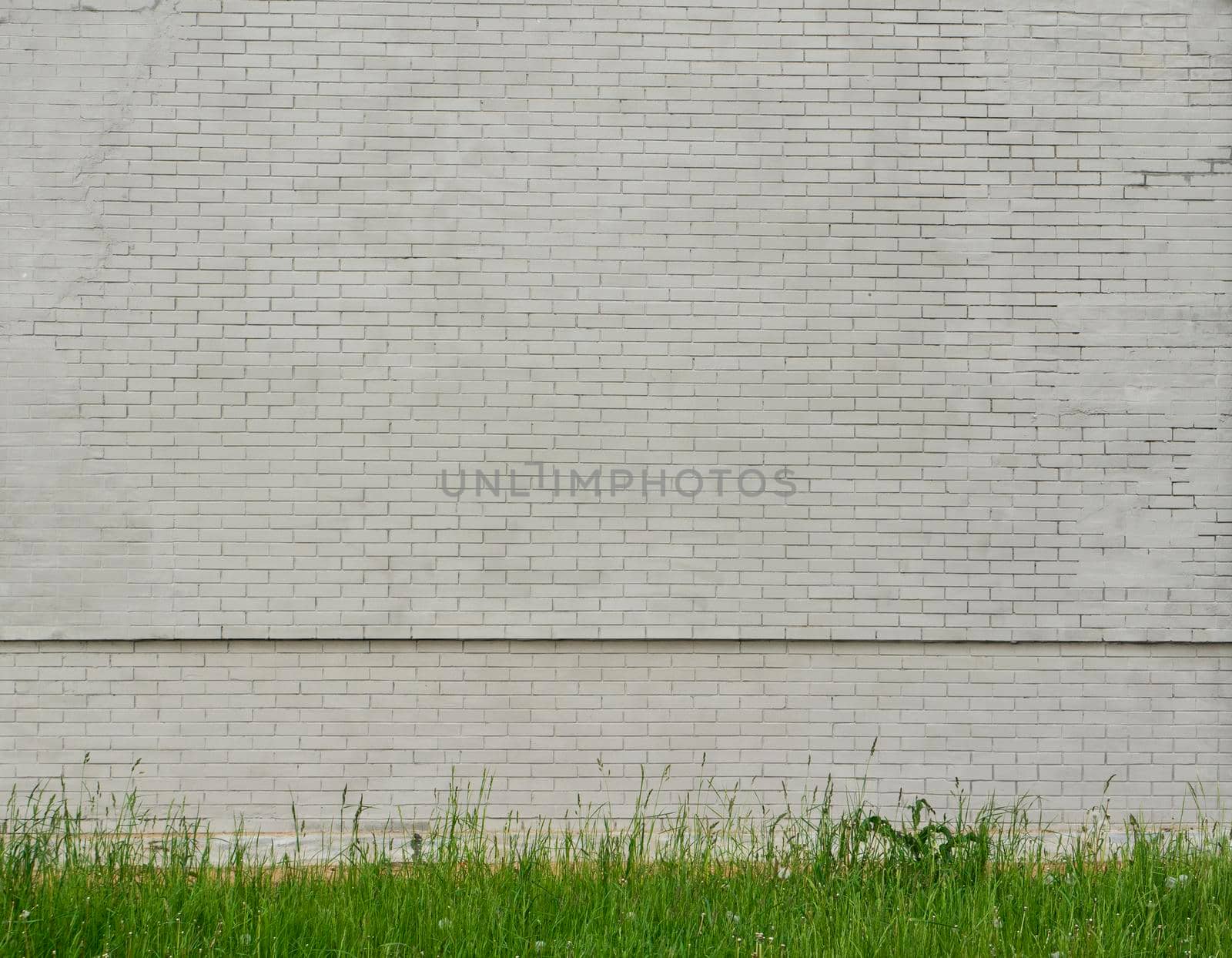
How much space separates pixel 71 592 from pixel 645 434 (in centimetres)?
330

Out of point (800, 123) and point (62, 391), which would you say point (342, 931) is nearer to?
point (62, 391)

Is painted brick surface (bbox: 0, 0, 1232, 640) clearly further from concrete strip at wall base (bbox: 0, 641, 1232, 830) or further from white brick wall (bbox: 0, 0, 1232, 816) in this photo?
concrete strip at wall base (bbox: 0, 641, 1232, 830)

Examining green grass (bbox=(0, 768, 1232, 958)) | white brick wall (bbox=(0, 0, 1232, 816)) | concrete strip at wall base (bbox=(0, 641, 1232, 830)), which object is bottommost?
green grass (bbox=(0, 768, 1232, 958))

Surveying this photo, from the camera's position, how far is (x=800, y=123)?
215 inches

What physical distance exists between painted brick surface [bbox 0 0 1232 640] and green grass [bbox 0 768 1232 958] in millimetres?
1570

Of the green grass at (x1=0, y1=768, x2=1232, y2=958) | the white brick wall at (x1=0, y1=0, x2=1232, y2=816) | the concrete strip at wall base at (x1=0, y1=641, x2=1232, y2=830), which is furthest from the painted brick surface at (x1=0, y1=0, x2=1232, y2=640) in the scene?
the green grass at (x1=0, y1=768, x2=1232, y2=958)

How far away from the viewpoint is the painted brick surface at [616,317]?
533cm

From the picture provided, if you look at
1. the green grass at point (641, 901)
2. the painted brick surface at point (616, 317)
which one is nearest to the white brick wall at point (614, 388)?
the painted brick surface at point (616, 317)

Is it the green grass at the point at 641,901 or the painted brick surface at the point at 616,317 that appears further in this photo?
the painted brick surface at the point at 616,317

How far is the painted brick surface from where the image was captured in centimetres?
533

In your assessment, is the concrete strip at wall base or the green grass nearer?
the green grass

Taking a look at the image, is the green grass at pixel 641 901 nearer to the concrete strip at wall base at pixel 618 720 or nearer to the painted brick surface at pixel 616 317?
the concrete strip at wall base at pixel 618 720

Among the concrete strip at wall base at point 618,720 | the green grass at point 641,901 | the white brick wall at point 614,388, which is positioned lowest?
the green grass at point 641,901

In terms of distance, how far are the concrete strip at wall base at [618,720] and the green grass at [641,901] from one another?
1062mm
